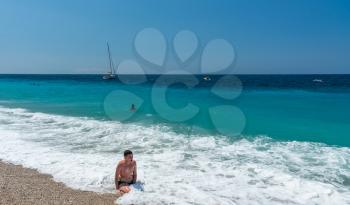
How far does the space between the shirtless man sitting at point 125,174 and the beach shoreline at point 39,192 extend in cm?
48

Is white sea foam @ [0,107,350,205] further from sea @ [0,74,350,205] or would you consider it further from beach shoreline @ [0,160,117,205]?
beach shoreline @ [0,160,117,205]

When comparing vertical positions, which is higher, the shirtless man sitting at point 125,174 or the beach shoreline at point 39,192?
the shirtless man sitting at point 125,174

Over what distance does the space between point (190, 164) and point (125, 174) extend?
119 inches

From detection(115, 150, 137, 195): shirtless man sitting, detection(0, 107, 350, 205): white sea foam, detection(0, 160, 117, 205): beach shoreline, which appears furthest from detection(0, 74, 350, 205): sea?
detection(0, 160, 117, 205): beach shoreline

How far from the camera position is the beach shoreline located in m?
8.52

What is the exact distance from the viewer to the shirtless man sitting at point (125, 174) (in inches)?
372

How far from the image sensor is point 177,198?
8781mm

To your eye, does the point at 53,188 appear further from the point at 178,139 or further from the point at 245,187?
the point at 178,139

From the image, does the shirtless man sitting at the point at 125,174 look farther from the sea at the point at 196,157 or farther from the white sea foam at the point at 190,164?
the white sea foam at the point at 190,164

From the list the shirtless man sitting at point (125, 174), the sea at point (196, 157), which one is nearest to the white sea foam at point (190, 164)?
the sea at point (196, 157)

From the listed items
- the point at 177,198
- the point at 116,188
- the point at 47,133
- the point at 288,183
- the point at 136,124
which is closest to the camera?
the point at 177,198

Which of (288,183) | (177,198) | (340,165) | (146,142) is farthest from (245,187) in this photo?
(146,142)

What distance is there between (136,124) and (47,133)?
5238 mm

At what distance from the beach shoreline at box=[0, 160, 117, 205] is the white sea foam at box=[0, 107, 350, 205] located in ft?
1.34
